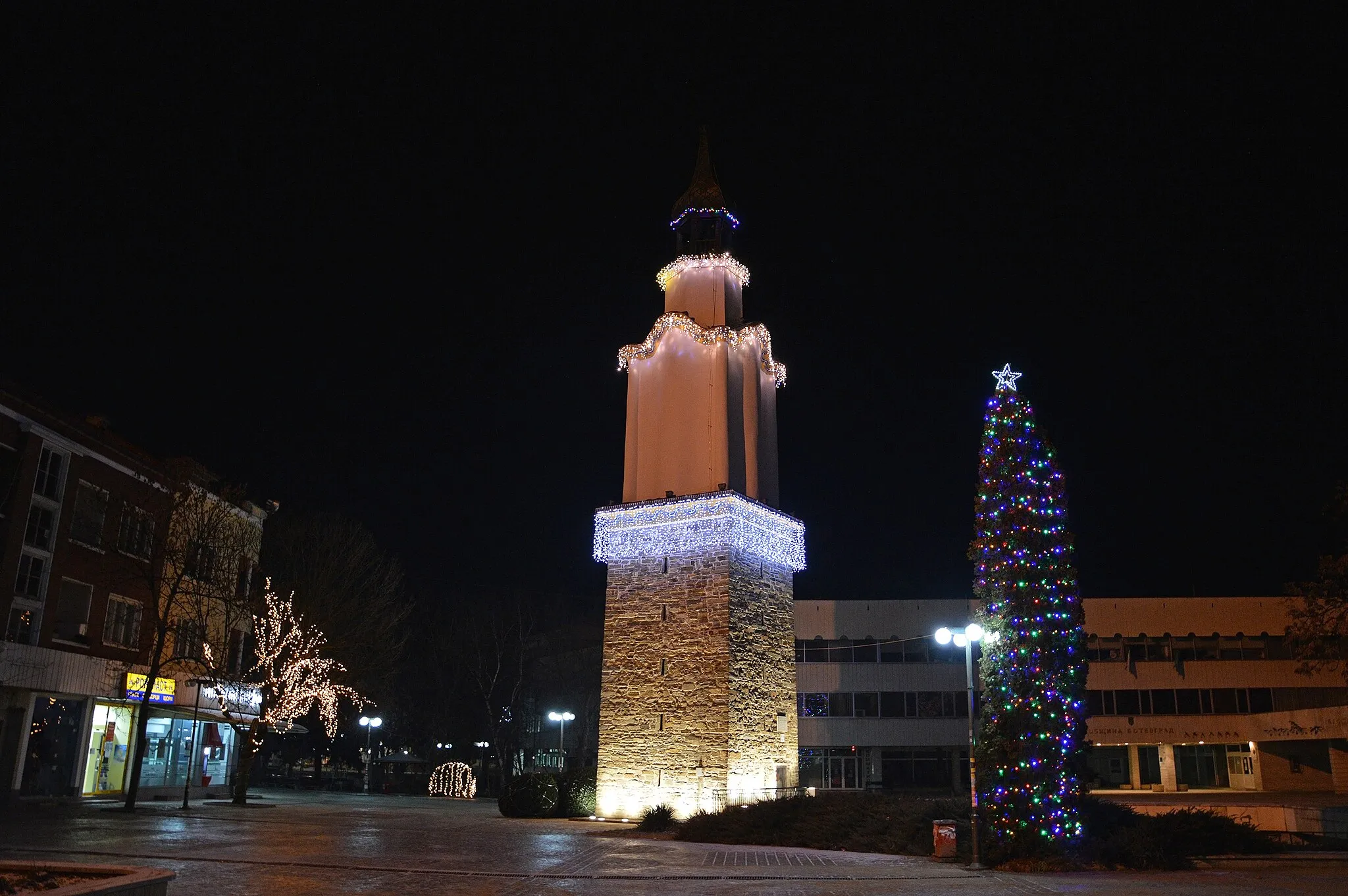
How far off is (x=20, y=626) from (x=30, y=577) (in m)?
1.34

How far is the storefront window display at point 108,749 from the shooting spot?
29609mm

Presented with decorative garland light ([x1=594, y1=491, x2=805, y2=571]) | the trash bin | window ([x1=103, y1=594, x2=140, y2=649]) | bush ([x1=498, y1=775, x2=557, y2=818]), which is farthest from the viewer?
window ([x1=103, y1=594, x2=140, y2=649])

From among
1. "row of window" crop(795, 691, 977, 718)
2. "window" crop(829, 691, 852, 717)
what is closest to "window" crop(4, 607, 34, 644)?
"row of window" crop(795, 691, 977, 718)

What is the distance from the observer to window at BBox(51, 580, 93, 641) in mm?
28234

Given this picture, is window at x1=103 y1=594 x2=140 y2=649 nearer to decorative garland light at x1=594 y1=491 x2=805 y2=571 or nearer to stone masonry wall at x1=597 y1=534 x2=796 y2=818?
decorative garland light at x1=594 y1=491 x2=805 y2=571

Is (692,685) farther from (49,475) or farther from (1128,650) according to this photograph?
(1128,650)

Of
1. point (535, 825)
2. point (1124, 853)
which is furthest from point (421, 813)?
point (1124, 853)

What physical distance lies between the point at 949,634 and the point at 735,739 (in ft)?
30.4

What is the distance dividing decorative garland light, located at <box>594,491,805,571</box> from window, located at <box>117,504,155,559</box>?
13.8 metres

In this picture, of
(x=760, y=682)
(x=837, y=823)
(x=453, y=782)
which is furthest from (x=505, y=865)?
(x=453, y=782)

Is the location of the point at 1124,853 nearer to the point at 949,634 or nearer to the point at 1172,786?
the point at 949,634

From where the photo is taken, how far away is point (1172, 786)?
44.8m

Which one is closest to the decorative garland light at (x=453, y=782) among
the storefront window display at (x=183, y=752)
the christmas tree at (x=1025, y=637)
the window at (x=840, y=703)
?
the storefront window display at (x=183, y=752)

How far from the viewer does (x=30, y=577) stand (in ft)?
88.6
